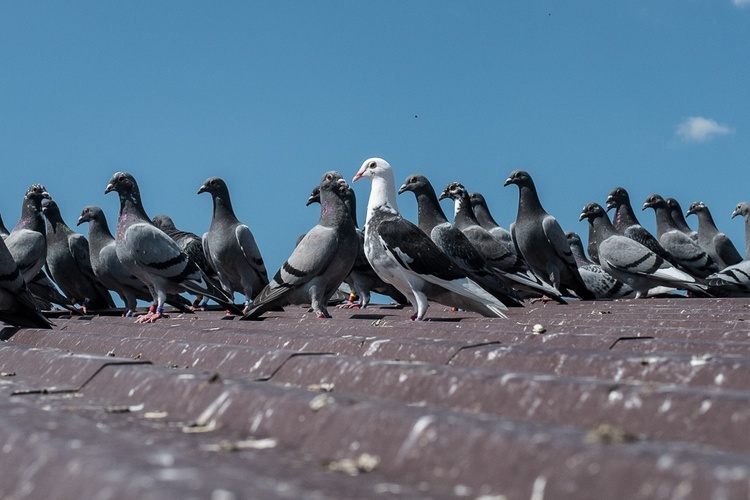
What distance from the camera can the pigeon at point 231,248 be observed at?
12.6 metres

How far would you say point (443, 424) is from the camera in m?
1.60

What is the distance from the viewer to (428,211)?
10789 mm

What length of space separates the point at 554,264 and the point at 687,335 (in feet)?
26.6

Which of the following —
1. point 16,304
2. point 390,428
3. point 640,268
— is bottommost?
point 640,268

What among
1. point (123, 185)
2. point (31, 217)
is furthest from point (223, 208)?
point (31, 217)

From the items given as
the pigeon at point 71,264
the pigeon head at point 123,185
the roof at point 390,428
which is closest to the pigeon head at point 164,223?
the pigeon at point 71,264

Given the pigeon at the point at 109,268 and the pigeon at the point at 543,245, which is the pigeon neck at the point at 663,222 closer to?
the pigeon at the point at 543,245

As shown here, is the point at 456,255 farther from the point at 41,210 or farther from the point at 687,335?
the point at 41,210

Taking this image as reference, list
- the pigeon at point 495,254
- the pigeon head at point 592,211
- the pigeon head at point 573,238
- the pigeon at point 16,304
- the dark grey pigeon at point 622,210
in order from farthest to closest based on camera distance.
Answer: the pigeon head at point 573,238, the dark grey pigeon at point 622,210, the pigeon head at point 592,211, the pigeon at point 495,254, the pigeon at point 16,304

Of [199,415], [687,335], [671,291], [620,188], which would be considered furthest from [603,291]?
[199,415]

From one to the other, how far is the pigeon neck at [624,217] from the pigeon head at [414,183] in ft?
18.1

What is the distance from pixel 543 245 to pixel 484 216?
3465 millimetres

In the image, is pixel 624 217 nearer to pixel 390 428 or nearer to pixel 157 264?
pixel 157 264

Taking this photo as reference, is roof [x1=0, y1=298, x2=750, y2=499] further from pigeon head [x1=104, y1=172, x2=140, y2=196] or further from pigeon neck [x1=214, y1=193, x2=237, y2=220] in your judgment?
pigeon neck [x1=214, y1=193, x2=237, y2=220]
